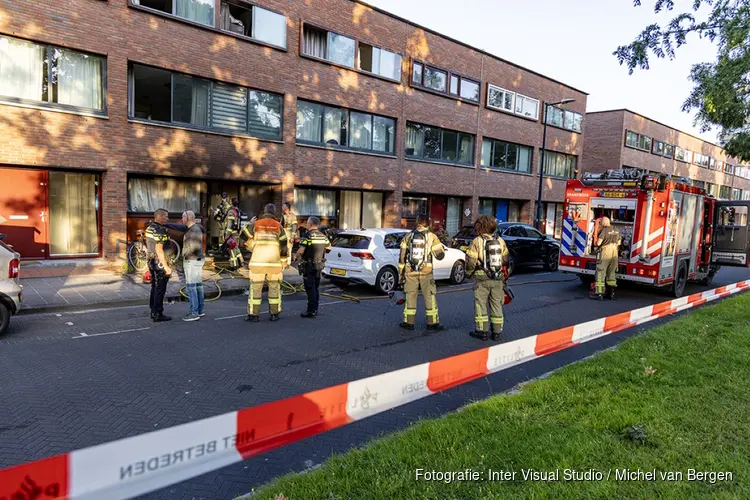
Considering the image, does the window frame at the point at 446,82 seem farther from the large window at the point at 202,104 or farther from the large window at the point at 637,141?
the large window at the point at 637,141

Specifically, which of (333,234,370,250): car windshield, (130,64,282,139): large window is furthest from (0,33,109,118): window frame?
(333,234,370,250): car windshield

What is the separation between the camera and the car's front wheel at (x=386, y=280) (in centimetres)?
1113

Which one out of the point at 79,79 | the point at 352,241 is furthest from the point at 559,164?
the point at 79,79

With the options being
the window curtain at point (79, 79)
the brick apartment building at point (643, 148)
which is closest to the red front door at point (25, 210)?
the window curtain at point (79, 79)

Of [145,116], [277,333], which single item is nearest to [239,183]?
[145,116]

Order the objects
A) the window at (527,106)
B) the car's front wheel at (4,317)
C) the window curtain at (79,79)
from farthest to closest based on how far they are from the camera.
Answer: the window at (527,106), the window curtain at (79,79), the car's front wheel at (4,317)

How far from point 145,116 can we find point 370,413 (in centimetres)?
1271

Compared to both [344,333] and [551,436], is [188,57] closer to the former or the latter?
[344,333]

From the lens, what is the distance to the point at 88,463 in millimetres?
2133

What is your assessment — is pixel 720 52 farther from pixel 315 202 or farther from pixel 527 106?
pixel 527 106

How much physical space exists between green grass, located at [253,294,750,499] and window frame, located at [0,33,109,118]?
11959 mm

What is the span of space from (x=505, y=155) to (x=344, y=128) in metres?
11.0

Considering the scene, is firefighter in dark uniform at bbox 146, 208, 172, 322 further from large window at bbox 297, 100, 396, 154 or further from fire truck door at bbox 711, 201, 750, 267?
fire truck door at bbox 711, 201, 750, 267

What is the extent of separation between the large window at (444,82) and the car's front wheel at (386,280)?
1148cm
